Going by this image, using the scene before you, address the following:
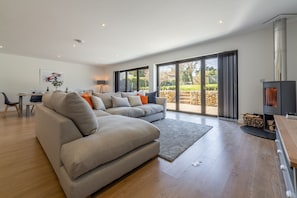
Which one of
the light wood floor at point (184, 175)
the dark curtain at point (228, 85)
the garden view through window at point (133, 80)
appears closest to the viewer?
the light wood floor at point (184, 175)

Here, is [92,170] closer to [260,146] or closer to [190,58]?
[260,146]

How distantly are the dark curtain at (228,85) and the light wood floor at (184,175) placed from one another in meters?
1.74

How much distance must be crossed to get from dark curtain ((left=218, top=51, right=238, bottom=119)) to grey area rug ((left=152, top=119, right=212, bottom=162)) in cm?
124

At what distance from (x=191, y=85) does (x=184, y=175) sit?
12.8ft

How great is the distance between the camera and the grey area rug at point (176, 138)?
202cm

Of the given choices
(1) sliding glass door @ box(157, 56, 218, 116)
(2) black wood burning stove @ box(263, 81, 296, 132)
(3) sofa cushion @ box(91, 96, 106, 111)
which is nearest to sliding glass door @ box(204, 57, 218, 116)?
(1) sliding glass door @ box(157, 56, 218, 116)

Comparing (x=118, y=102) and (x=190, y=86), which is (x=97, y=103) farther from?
(x=190, y=86)

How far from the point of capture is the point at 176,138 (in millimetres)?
2602

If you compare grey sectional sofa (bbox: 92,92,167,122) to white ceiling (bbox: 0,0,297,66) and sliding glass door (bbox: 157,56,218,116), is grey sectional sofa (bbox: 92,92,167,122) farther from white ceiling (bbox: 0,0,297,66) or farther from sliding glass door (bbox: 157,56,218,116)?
white ceiling (bbox: 0,0,297,66)

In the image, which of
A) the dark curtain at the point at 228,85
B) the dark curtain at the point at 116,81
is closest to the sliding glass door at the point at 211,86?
the dark curtain at the point at 228,85

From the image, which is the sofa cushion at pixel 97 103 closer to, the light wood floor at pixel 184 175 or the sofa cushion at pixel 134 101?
the sofa cushion at pixel 134 101

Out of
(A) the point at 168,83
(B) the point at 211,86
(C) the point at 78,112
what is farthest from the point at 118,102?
(B) the point at 211,86

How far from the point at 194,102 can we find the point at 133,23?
3.32 m

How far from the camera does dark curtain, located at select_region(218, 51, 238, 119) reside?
387cm
